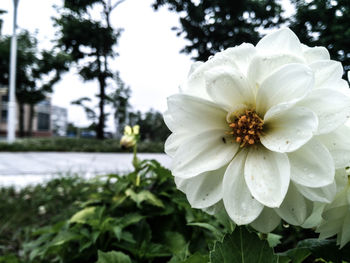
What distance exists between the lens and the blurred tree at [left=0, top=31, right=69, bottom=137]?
1380 cm

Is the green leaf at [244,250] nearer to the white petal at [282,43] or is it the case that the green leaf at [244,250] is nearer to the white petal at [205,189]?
the white petal at [205,189]

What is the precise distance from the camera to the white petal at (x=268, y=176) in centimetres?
28

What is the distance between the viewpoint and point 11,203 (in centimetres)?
223

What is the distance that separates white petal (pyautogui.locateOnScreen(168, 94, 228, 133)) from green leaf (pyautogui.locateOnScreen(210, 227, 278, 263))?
0.13 metres

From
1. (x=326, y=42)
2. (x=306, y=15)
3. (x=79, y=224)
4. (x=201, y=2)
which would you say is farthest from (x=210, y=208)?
(x=201, y=2)

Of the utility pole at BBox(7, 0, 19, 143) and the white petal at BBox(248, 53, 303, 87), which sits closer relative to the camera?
the white petal at BBox(248, 53, 303, 87)

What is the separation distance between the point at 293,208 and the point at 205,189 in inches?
3.7

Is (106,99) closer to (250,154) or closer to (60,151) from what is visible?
(60,151)

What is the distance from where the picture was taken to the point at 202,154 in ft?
1.13

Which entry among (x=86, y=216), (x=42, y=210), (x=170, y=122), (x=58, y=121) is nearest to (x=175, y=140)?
(x=170, y=122)

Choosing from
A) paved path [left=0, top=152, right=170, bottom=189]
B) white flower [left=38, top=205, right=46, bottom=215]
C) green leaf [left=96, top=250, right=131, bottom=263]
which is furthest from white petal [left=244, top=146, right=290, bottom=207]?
paved path [left=0, top=152, right=170, bottom=189]

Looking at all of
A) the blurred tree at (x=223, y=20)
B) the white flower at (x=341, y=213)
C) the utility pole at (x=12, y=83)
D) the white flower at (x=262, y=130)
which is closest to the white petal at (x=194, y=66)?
the white flower at (x=262, y=130)

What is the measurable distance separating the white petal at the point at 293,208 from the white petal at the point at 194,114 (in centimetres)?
12

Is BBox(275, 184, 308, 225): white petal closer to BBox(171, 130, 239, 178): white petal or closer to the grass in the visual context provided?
BBox(171, 130, 239, 178): white petal
